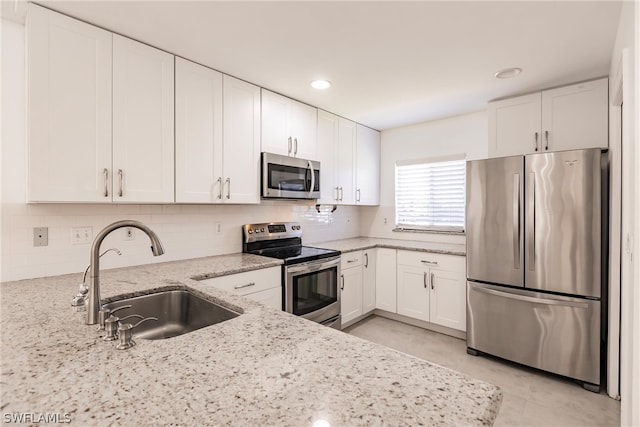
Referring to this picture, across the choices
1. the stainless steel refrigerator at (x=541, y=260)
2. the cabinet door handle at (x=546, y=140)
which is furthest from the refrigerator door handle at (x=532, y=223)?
the cabinet door handle at (x=546, y=140)

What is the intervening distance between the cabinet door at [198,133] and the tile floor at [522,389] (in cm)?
220

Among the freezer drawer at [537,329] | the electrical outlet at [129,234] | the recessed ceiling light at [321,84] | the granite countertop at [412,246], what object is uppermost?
the recessed ceiling light at [321,84]

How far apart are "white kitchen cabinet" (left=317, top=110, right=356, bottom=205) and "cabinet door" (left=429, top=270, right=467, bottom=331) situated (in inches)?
51.7

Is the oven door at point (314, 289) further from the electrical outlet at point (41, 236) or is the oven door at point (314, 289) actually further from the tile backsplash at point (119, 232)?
the electrical outlet at point (41, 236)

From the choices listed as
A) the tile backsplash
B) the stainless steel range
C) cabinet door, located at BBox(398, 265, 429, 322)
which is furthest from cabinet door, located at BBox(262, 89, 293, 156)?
cabinet door, located at BBox(398, 265, 429, 322)

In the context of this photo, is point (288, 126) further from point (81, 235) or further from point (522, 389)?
point (522, 389)

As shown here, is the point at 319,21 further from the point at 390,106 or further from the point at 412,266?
the point at 412,266

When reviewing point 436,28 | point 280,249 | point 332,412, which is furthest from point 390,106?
point 332,412

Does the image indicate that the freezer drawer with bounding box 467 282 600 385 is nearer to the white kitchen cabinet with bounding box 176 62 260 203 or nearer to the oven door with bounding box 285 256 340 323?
the oven door with bounding box 285 256 340 323

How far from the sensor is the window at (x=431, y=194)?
3611 millimetres

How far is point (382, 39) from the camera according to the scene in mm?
1948

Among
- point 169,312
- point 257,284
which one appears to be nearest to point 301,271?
point 257,284

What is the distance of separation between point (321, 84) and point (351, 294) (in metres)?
2.12

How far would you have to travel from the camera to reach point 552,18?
1.72 metres
